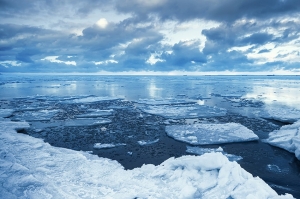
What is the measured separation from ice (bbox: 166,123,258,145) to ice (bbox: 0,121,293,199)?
3798 millimetres

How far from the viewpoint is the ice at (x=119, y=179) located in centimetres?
518

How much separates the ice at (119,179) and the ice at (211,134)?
12.5 ft

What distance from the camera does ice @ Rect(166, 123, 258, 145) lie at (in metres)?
10.1

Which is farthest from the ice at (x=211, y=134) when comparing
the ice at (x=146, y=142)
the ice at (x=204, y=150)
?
the ice at (x=146, y=142)

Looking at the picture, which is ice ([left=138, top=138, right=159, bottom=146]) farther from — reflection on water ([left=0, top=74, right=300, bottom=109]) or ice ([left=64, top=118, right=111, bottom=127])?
reflection on water ([left=0, top=74, right=300, bottom=109])

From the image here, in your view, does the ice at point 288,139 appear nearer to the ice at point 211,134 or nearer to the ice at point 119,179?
the ice at point 211,134

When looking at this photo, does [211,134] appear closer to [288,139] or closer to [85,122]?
[288,139]

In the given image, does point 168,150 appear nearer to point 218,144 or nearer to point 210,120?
point 218,144

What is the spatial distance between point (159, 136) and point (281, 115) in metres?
9.37

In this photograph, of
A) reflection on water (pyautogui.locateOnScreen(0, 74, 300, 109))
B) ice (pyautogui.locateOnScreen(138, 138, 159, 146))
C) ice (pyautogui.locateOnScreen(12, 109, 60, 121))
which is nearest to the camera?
ice (pyautogui.locateOnScreen(138, 138, 159, 146))

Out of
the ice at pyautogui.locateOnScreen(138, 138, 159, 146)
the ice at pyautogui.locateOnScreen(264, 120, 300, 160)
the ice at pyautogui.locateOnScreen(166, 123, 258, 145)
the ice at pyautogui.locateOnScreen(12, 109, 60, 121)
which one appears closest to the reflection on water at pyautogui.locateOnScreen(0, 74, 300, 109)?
the ice at pyautogui.locateOnScreen(166, 123, 258, 145)

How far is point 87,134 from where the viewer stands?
11.3m

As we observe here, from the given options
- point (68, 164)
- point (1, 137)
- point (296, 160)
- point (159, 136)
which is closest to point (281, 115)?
point (296, 160)

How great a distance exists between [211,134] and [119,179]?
6094 mm
